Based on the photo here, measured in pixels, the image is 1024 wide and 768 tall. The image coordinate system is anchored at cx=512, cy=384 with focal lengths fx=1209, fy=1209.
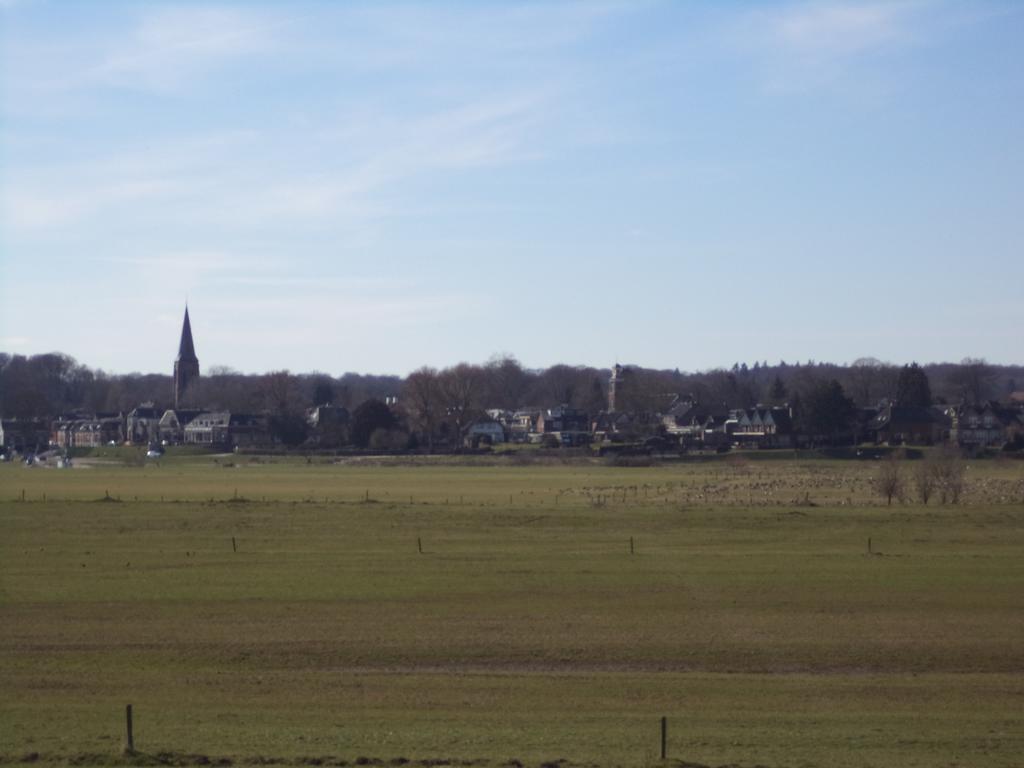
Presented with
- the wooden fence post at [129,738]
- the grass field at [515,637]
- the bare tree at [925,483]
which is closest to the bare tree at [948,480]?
the bare tree at [925,483]

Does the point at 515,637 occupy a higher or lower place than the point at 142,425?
lower

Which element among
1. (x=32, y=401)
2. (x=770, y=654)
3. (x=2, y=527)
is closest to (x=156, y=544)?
(x=2, y=527)

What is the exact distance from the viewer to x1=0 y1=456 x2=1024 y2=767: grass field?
1792cm

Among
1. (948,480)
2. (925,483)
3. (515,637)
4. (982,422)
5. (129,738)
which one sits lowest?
(515,637)

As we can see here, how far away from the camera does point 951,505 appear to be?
2318 inches

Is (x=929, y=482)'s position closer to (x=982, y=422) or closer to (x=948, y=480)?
(x=948, y=480)

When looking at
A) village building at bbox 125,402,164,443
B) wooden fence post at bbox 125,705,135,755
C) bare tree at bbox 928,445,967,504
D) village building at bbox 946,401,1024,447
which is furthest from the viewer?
village building at bbox 125,402,164,443

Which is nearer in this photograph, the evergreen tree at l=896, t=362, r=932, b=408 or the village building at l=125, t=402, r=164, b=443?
the evergreen tree at l=896, t=362, r=932, b=408

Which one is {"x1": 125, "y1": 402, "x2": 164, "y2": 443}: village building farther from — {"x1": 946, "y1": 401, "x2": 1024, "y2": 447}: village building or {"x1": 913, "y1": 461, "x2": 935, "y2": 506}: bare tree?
{"x1": 913, "y1": 461, "x2": 935, "y2": 506}: bare tree

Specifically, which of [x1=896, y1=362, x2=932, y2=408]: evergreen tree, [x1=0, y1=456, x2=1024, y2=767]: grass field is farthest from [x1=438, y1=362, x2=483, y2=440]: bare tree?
[x1=0, y1=456, x2=1024, y2=767]: grass field

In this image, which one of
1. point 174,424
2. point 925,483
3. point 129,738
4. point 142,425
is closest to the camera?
point 129,738

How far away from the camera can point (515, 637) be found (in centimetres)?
2606

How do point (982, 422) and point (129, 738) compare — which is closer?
point (129, 738)

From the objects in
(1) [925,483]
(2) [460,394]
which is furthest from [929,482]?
(2) [460,394]
